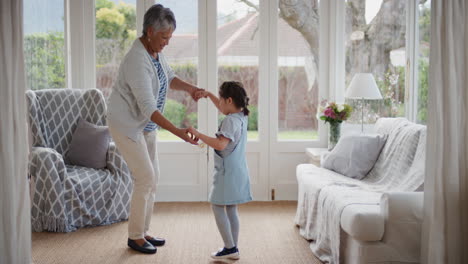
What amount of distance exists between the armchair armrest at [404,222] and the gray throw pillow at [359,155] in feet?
4.09

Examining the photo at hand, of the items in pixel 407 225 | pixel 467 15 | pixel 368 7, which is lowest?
pixel 407 225

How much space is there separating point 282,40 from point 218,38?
0.63 m

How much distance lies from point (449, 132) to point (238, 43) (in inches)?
121

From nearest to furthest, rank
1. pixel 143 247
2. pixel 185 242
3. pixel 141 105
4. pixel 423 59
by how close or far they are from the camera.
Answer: pixel 141 105
pixel 143 247
pixel 185 242
pixel 423 59

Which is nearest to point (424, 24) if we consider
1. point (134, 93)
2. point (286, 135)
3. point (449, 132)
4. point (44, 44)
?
point (286, 135)

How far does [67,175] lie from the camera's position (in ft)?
13.9

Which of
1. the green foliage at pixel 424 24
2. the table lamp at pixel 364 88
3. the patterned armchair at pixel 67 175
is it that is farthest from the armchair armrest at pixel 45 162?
the green foliage at pixel 424 24

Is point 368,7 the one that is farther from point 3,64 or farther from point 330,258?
point 3,64

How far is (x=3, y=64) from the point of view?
2314 millimetres

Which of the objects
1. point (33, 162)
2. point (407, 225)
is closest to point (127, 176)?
point (33, 162)

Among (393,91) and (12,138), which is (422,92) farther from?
(12,138)

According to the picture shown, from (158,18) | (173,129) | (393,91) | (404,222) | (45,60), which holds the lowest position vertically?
(404,222)

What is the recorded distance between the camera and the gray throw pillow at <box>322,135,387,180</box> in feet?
13.5

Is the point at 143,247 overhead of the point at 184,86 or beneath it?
beneath
